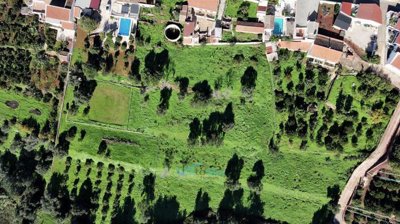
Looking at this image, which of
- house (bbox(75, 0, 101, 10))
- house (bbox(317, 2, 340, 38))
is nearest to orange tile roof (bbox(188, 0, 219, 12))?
house (bbox(75, 0, 101, 10))

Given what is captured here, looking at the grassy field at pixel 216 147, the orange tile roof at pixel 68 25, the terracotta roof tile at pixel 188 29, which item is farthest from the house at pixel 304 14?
the orange tile roof at pixel 68 25

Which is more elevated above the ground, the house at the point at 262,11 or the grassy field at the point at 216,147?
the house at the point at 262,11

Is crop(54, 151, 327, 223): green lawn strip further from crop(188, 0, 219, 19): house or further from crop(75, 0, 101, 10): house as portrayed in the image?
crop(188, 0, 219, 19): house

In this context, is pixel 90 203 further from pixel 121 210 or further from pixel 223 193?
pixel 223 193

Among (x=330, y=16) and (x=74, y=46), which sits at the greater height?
(x=330, y=16)

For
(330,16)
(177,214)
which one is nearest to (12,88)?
(177,214)

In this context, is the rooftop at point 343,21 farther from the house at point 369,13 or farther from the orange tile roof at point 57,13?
the orange tile roof at point 57,13
